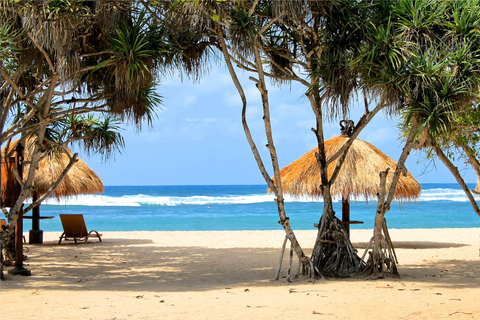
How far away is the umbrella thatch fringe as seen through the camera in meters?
9.61

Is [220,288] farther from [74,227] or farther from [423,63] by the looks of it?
[74,227]

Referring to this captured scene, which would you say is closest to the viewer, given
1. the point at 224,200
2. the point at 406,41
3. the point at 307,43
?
the point at 406,41

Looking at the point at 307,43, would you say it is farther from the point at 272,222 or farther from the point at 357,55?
the point at 272,222

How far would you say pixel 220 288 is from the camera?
6.01 metres

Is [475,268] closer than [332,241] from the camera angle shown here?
No

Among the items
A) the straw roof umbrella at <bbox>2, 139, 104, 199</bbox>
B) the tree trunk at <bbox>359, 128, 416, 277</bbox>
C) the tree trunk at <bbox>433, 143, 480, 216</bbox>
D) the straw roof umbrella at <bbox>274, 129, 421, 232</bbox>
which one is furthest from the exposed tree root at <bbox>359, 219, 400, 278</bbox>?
the straw roof umbrella at <bbox>2, 139, 104, 199</bbox>

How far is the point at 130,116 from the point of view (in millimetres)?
8180

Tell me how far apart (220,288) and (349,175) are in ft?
14.8

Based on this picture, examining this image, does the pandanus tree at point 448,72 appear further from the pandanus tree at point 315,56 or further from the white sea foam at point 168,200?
the white sea foam at point 168,200

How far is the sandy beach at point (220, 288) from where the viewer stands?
457 cm

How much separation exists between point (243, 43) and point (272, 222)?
21.2m

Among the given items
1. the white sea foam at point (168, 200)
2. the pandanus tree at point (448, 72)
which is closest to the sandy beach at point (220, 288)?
the pandanus tree at point (448, 72)

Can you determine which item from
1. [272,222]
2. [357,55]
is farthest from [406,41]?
[272,222]

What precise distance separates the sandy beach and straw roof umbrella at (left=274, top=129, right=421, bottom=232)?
4.25 feet
